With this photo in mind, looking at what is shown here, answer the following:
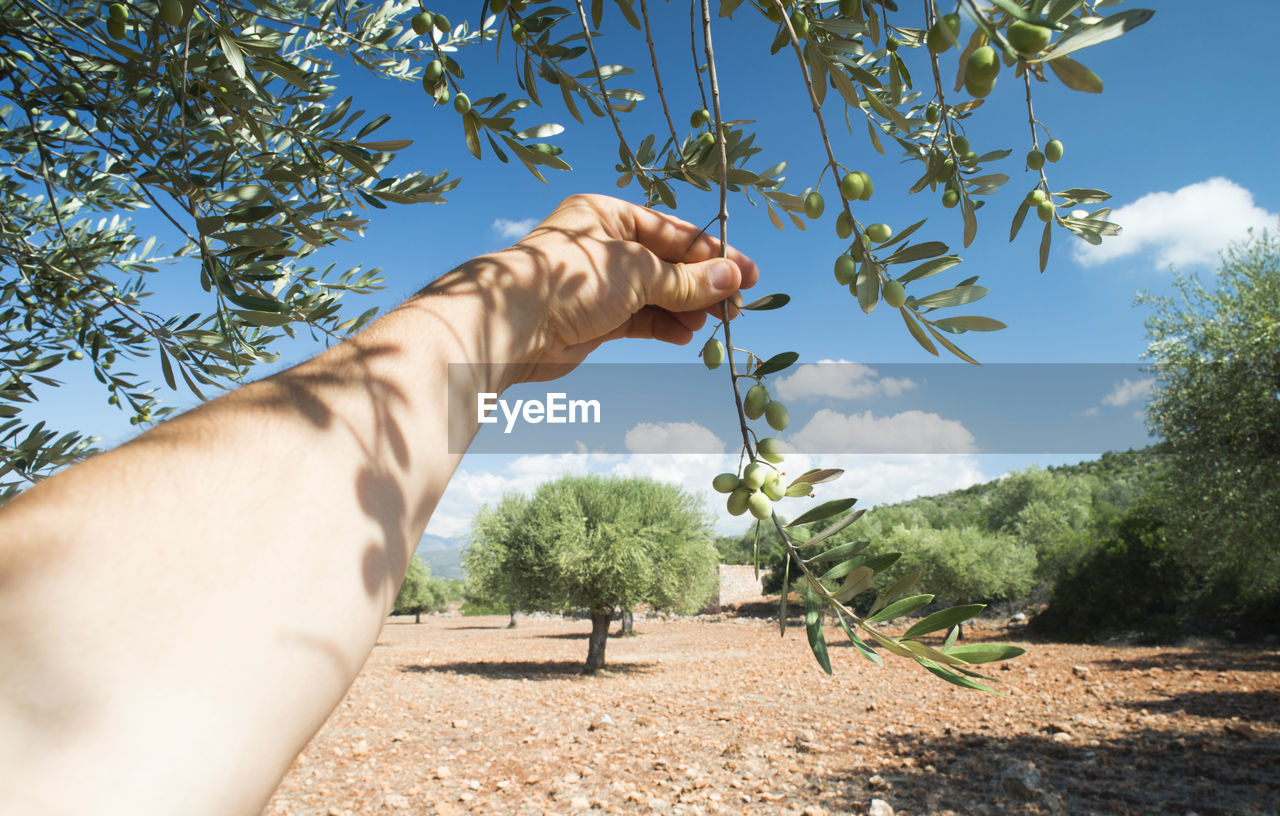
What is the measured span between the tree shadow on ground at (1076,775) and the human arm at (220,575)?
483cm

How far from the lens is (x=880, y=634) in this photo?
0.73 meters

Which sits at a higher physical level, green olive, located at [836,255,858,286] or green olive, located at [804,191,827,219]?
green olive, located at [804,191,827,219]

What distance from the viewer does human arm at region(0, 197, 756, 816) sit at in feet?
1.45

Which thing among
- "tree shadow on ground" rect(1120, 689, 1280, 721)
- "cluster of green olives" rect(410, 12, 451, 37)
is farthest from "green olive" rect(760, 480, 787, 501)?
"tree shadow on ground" rect(1120, 689, 1280, 721)

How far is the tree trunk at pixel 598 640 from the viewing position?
41.2 feet

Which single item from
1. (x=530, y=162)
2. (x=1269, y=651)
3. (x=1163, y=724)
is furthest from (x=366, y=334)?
(x=1269, y=651)

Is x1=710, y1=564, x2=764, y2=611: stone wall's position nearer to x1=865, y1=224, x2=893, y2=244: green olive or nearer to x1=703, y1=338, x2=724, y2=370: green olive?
x1=703, y1=338, x2=724, y2=370: green olive

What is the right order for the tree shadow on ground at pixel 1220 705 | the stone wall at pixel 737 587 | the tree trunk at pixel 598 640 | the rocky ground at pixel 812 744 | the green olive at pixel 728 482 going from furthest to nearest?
the stone wall at pixel 737 587 < the tree trunk at pixel 598 640 < the tree shadow on ground at pixel 1220 705 < the rocky ground at pixel 812 744 < the green olive at pixel 728 482

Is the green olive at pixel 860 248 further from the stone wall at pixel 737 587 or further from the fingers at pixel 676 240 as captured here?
the stone wall at pixel 737 587

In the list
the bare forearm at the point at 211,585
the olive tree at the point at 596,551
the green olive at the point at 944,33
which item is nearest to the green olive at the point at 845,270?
the green olive at the point at 944,33

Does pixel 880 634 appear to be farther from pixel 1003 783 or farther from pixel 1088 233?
pixel 1003 783

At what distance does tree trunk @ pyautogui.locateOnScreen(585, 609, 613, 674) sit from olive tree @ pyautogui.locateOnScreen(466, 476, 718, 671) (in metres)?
0.02

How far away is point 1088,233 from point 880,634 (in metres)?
0.86

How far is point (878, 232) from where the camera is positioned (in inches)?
33.7
